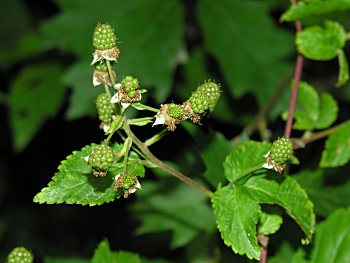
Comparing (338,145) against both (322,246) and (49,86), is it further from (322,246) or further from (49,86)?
(49,86)

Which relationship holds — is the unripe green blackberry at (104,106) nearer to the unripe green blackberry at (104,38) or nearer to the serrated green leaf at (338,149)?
the unripe green blackberry at (104,38)

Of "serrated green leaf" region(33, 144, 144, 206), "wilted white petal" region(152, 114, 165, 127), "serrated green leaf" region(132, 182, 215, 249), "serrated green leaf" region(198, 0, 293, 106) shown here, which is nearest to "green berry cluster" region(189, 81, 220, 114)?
"wilted white petal" region(152, 114, 165, 127)

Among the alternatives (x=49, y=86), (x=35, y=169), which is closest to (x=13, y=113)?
(x=49, y=86)

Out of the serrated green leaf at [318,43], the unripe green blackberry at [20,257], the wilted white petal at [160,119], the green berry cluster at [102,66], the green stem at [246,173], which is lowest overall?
the unripe green blackberry at [20,257]

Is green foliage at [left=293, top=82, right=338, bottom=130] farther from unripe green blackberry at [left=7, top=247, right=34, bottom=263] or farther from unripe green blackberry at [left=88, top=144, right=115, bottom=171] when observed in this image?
unripe green blackberry at [left=7, top=247, right=34, bottom=263]

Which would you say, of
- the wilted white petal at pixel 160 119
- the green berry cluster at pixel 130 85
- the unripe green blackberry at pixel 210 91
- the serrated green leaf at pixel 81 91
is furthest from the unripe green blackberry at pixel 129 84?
the serrated green leaf at pixel 81 91

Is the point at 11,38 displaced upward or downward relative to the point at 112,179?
downward

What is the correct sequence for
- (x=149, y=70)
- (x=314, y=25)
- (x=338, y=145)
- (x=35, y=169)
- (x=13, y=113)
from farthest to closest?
Result: (x=35, y=169) → (x=13, y=113) → (x=149, y=70) → (x=314, y=25) → (x=338, y=145)
